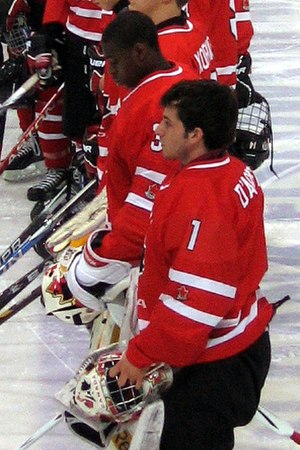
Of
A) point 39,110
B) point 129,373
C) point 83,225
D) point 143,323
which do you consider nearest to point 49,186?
point 39,110

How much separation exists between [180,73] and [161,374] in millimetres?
590

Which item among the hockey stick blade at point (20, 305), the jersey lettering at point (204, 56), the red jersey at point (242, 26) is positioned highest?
the jersey lettering at point (204, 56)

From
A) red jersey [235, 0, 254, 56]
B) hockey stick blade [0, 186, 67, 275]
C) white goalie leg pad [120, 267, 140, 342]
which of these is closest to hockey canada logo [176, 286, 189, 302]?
white goalie leg pad [120, 267, 140, 342]

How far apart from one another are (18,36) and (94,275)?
1824mm

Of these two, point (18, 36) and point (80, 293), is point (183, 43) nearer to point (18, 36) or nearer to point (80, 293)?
Result: point (80, 293)

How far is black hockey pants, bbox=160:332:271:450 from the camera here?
1842 millimetres

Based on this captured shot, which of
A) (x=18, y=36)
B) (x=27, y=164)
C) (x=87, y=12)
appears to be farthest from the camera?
(x=27, y=164)

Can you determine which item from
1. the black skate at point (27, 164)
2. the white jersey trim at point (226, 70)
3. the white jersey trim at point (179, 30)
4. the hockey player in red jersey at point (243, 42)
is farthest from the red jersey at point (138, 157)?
the black skate at point (27, 164)

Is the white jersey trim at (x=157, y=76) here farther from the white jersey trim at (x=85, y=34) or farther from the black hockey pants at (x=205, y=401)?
the white jersey trim at (x=85, y=34)

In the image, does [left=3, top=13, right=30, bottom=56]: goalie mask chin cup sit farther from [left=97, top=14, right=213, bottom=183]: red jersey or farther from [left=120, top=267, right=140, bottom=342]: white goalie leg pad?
[left=120, top=267, right=140, bottom=342]: white goalie leg pad

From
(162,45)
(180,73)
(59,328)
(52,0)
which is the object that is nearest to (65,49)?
(52,0)

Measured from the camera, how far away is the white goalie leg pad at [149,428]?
1.82 meters

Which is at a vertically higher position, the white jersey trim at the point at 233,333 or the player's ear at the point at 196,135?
the player's ear at the point at 196,135

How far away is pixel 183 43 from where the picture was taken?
2.27 meters
